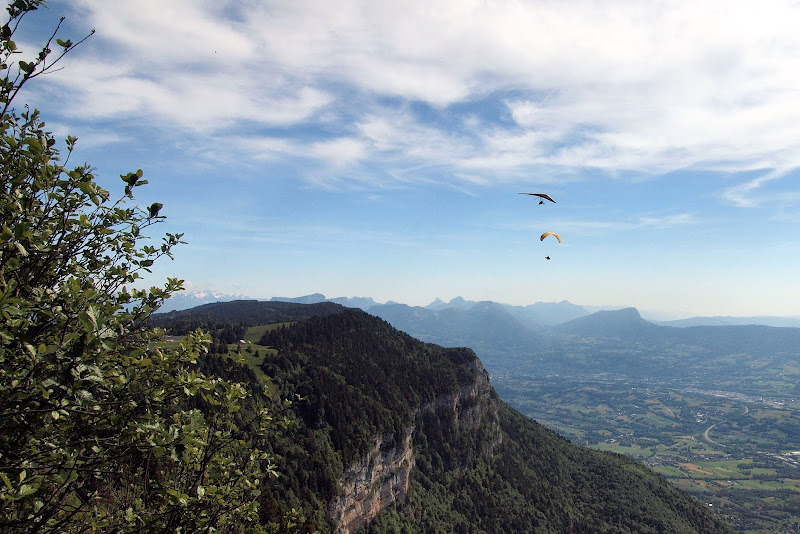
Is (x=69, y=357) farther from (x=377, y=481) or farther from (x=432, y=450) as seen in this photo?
(x=432, y=450)

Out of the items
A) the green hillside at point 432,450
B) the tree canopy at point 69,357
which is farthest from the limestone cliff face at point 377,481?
the tree canopy at point 69,357

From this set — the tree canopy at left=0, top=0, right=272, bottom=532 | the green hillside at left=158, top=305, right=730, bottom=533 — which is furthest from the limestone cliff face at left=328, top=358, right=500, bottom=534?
the tree canopy at left=0, top=0, right=272, bottom=532

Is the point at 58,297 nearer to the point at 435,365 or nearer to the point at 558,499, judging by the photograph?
the point at 435,365

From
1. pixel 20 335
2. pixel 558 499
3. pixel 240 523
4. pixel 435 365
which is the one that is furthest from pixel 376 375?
pixel 20 335

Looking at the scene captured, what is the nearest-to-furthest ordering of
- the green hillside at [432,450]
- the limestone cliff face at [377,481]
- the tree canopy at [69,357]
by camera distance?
the tree canopy at [69,357]
the limestone cliff face at [377,481]
the green hillside at [432,450]

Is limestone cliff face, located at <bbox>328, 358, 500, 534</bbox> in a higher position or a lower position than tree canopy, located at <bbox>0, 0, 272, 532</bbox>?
lower

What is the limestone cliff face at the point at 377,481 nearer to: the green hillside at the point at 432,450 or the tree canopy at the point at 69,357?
the green hillside at the point at 432,450

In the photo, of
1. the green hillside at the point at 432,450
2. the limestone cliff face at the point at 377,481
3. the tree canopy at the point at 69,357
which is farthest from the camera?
the green hillside at the point at 432,450

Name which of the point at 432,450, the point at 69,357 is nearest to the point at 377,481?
the point at 432,450

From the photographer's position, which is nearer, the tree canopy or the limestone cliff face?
the tree canopy

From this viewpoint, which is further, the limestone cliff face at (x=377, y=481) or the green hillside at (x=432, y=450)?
the green hillside at (x=432, y=450)

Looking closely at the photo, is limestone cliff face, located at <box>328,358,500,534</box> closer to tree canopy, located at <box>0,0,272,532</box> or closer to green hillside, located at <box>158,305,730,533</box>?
green hillside, located at <box>158,305,730,533</box>
